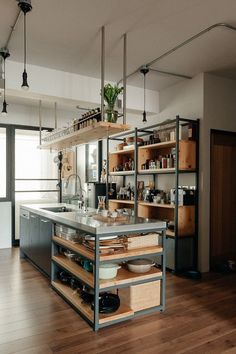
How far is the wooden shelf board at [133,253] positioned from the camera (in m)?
2.52

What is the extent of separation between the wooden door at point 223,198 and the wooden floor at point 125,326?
0.95m

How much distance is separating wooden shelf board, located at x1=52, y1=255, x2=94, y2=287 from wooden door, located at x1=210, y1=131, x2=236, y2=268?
89.5 inches

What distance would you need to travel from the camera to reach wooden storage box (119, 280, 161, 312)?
2.73m

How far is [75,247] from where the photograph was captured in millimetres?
2879

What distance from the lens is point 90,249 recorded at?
2.66 metres

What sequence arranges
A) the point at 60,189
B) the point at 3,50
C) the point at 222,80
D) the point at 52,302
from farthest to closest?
1. the point at 60,189
2. the point at 222,80
3. the point at 3,50
4. the point at 52,302

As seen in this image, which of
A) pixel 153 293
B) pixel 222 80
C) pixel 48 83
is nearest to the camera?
pixel 153 293

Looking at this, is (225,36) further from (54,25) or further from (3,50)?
(3,50)

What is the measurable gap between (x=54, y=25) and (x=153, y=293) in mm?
2928

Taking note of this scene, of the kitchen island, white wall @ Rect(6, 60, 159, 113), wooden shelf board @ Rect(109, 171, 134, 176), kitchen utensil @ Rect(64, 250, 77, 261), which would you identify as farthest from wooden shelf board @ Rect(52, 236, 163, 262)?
wooden shelf board @ Rect(109, 171, 134, 176)

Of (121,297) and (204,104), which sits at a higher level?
(204,104)

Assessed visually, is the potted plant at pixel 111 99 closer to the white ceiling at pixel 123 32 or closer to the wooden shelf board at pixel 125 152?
the white ceiling at pixel 123 32

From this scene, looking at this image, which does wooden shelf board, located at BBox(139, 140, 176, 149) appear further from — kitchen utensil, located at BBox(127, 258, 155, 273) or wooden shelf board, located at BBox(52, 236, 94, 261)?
wooden shelf board, located at BBox(52, 236, 94, 261)

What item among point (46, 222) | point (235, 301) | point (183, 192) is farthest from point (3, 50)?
point (235, 301)
